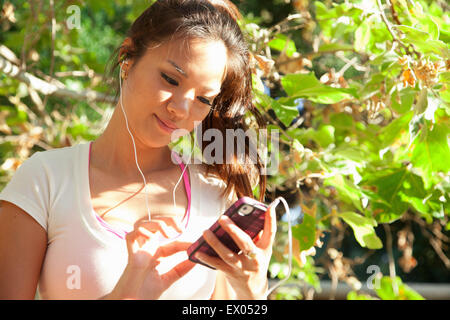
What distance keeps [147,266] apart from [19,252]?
240mm

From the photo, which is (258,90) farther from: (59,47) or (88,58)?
(59,47)

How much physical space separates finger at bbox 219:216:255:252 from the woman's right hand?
13 cm

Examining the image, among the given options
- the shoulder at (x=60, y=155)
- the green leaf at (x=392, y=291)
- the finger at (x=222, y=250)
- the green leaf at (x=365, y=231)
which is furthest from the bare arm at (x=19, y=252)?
the green leaf at (x=392, y=291)

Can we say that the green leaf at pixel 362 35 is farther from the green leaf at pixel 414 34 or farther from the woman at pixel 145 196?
the woman at pixel 145 196

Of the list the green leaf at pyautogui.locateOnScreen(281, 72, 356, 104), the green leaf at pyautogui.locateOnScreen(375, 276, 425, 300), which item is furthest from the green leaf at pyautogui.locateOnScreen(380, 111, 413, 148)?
the green leaf at pyautogui.locateOnScreen(375, 276, 425, 300)

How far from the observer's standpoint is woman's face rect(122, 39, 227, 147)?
0.95 m

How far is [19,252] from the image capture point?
0.91m

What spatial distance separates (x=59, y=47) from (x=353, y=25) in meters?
1.49

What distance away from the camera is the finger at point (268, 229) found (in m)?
0.80

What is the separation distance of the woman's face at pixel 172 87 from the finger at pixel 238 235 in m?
0.25

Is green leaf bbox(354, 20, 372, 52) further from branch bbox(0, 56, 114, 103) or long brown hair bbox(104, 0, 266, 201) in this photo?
branch bbox(0, 56, 114, 103)

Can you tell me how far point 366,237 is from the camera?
3.99ft
